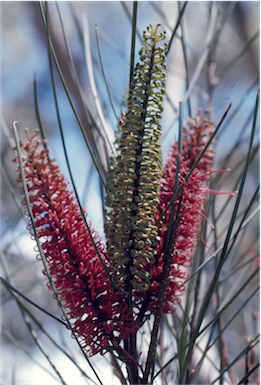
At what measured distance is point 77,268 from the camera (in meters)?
0.30

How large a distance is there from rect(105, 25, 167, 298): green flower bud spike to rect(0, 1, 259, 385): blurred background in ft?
0.16

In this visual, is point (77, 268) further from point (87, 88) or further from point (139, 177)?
point (87, 88)

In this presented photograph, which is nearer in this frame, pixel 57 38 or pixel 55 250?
pixel 55 250

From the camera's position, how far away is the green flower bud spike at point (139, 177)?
28 centimetres

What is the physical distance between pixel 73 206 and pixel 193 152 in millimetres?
93

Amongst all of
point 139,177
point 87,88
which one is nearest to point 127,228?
point 139,177

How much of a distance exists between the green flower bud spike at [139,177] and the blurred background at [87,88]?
0.16ft

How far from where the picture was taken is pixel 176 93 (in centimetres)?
79

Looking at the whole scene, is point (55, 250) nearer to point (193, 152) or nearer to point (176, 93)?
point (193, 152)

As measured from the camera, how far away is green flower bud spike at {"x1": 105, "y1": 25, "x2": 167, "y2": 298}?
11.0 inches

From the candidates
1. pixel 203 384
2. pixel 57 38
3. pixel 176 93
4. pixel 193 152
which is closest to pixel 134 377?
pixel 193 152

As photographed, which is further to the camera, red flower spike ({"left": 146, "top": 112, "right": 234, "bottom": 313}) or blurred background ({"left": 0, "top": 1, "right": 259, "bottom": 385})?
blurred background ({"left": 0, "top": 1, "right": 259, "bottom": 385})

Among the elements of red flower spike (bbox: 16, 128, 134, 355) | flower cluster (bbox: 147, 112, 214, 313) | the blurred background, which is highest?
the blurred background

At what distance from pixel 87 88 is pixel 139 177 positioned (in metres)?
0.70
